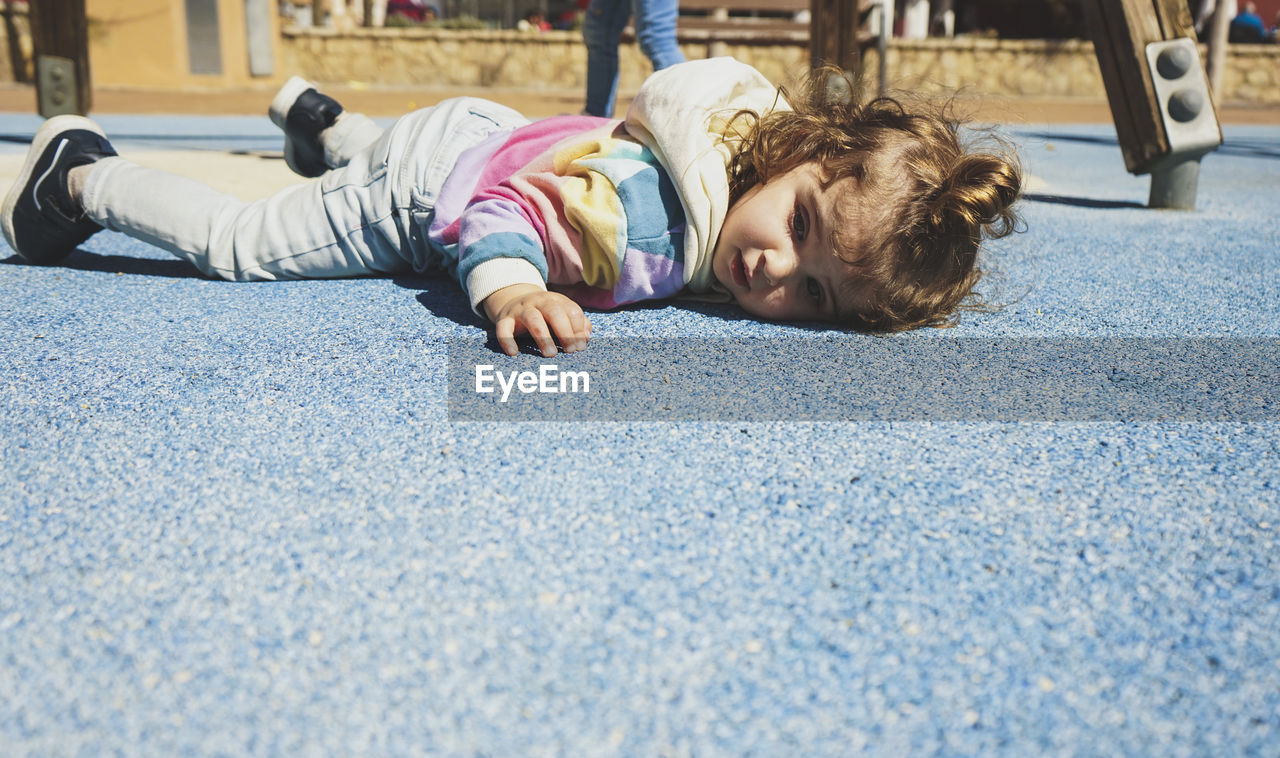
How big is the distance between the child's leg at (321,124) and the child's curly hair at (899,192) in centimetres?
97

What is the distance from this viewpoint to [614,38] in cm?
398

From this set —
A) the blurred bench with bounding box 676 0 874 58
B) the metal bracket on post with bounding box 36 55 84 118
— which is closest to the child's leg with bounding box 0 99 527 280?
the metal bracket on post with bounding box 36 55 84 118

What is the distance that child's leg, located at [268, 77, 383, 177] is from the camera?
7.07ft

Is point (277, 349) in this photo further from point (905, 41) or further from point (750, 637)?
point (905, 41)

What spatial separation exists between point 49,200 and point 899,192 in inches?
62.6

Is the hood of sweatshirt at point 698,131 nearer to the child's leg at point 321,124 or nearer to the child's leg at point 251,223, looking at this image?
the child's leg at point 251,223

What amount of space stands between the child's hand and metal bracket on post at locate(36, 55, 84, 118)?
3467 millimetres

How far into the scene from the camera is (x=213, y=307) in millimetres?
1597

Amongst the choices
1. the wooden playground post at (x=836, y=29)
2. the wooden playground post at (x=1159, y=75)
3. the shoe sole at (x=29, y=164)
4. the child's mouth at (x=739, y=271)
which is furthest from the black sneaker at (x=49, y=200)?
the wooden playground post at (x=836, y=29)

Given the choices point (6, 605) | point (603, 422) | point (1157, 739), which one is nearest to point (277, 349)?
point (603, 422)

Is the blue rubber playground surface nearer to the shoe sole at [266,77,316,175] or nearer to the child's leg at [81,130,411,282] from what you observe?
the child's leg at [81,130,411,282]

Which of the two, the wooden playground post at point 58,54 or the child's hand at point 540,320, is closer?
the child's hand at point 540,320

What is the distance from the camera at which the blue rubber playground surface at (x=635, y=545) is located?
63 cm

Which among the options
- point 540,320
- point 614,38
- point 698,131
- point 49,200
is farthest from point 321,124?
point 614,38
